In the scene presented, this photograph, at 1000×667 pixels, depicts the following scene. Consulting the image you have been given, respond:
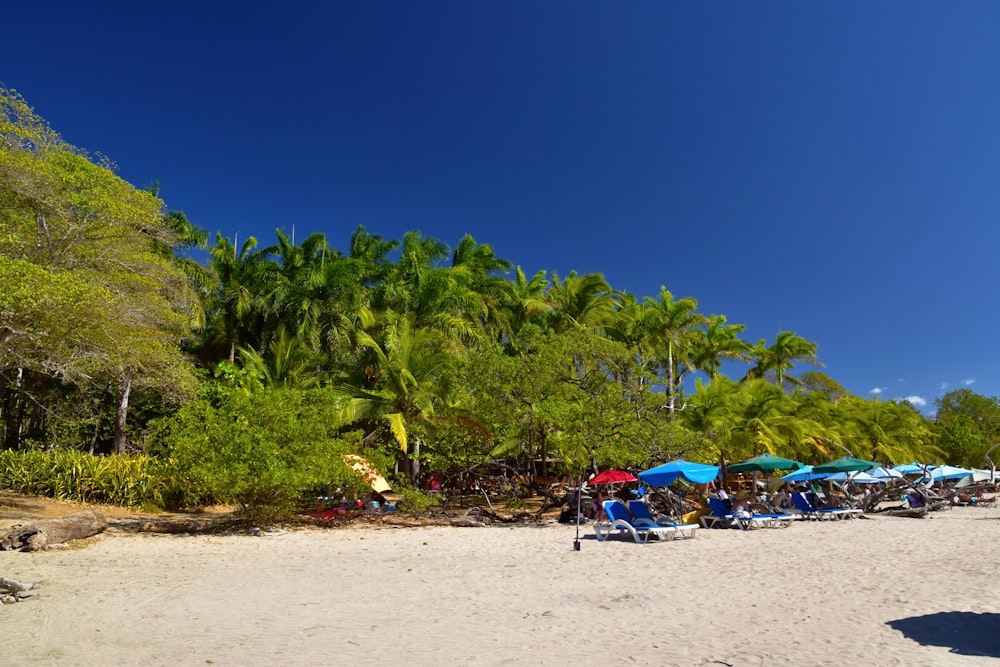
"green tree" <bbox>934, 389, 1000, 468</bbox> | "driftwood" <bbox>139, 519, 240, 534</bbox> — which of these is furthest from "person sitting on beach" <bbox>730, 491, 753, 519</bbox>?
"green tree" <bbox>934, 389, 1000, 468</bbox>

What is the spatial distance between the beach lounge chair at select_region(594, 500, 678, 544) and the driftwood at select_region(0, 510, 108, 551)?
10.4m

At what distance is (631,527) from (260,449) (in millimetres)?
8201

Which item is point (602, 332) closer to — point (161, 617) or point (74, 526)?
point (74, 526)

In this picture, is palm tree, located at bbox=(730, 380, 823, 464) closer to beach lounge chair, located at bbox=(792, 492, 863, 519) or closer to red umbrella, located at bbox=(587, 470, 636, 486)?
beach lounge chair, located at bbox=(792, 492, 863, 519)

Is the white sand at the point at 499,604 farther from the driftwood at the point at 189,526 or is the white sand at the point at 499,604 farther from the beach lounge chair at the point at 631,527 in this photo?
the driftwood at the point at 189,526

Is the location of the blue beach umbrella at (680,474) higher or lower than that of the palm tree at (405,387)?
lower

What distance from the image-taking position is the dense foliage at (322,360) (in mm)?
13969

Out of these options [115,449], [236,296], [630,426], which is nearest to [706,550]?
[630,426]

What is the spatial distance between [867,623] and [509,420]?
37.5 feet

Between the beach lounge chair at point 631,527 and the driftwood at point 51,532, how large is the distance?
34.0 feet

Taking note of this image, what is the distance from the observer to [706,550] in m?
12.2

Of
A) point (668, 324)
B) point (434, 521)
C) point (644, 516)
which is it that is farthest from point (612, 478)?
point (668, 324)

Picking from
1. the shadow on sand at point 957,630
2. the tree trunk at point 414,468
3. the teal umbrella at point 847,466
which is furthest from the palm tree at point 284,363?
the shadow on sand at point 957,630

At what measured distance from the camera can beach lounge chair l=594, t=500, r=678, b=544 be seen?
1344 cm
